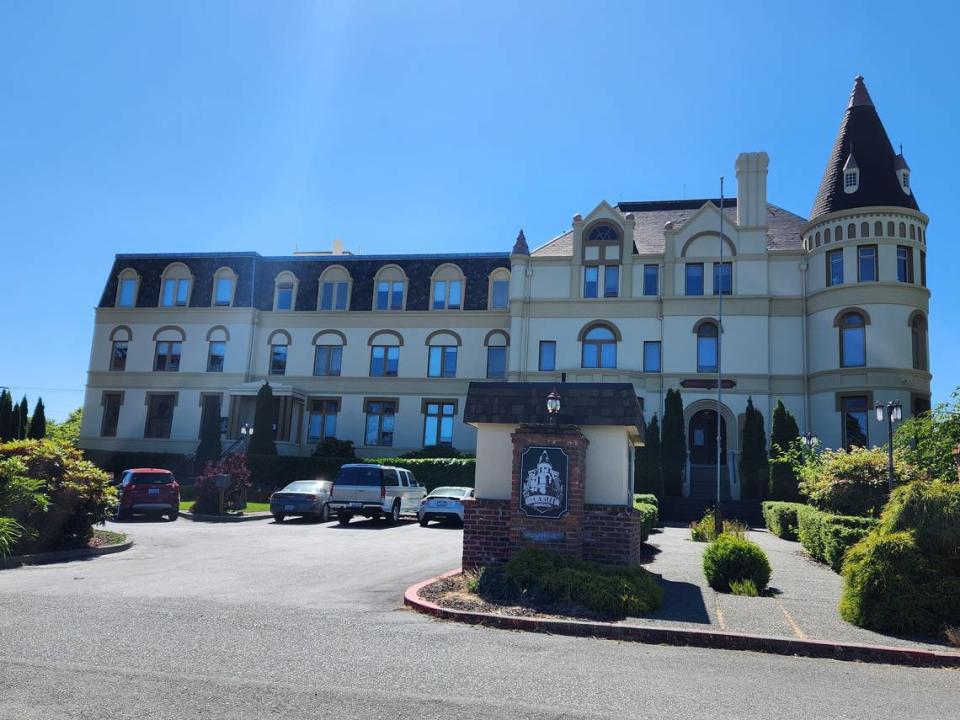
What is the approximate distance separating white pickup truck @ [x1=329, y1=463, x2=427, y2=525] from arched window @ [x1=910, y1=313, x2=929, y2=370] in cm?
2380

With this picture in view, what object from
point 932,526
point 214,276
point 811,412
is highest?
point 214,276

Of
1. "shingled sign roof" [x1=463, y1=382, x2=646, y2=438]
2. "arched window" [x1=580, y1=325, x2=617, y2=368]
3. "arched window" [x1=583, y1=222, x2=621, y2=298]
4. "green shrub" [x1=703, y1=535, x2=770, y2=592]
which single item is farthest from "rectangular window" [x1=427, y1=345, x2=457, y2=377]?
"green shrub" [x1=703, y1=535, x2=770, y2=592]

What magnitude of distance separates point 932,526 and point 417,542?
39.6 ft

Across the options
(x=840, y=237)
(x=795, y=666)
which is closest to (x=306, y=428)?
(x=840, y=237)

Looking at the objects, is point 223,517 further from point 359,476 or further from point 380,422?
point 380,422

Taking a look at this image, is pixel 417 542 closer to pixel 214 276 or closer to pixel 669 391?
pixel 669 391

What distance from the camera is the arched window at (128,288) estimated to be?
154 feet

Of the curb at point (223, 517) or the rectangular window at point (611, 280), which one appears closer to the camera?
the curb at point (223, 517)

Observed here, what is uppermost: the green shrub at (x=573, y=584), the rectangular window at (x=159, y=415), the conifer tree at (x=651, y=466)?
the rectangular window at (x=159, y=415)

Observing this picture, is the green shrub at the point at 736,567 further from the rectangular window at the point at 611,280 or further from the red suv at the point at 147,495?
the rectangular window at the point at 611,280

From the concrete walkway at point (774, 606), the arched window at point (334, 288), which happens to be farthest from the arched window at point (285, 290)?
the concrete walkway at point (774, 606)

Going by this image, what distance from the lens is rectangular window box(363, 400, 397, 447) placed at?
42.7m

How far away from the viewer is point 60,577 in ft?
39.8

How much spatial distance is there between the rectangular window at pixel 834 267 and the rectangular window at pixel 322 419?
84.2 ft
